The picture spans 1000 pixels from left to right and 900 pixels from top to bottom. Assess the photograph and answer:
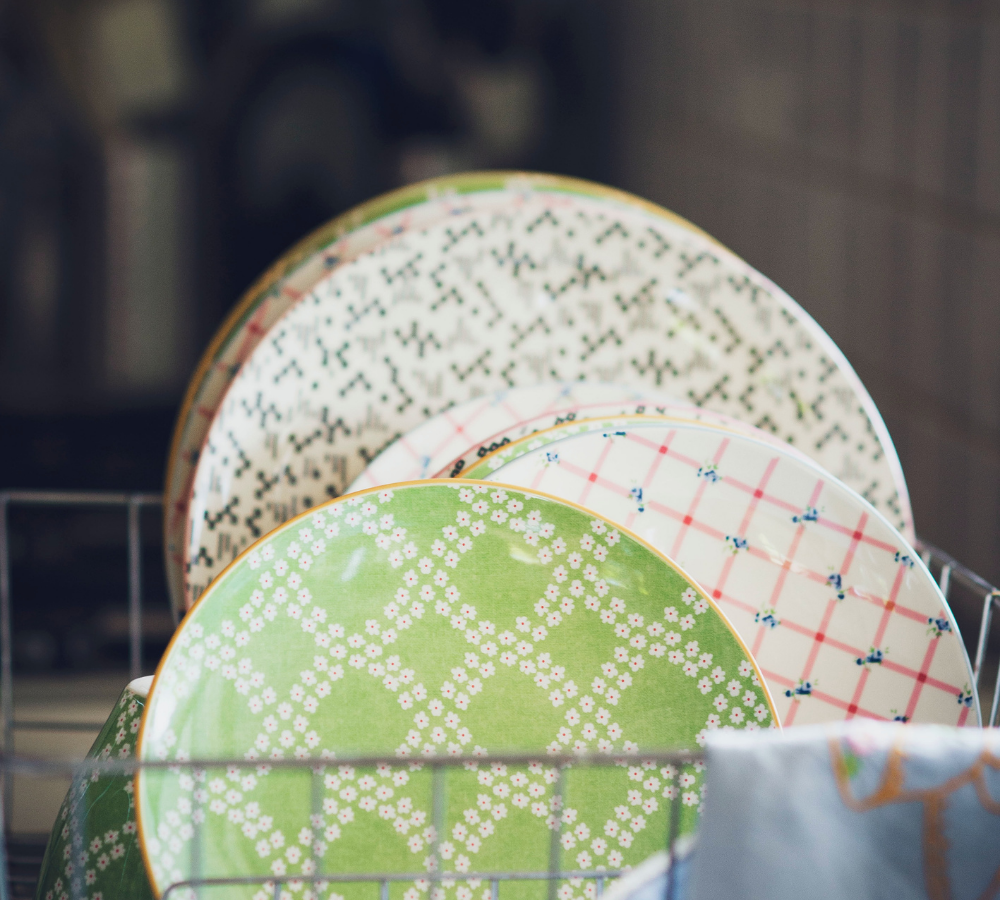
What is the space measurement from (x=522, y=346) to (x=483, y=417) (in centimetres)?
6

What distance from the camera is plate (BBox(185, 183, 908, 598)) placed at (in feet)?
1.76

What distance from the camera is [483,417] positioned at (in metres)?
0.52

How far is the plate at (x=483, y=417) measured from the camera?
498 millimetres

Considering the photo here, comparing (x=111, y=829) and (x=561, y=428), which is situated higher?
(x=561, y=428)

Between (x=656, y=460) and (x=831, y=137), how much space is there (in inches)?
30.8

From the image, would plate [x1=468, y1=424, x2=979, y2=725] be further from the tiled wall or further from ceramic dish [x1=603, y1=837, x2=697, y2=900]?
the tiled wall

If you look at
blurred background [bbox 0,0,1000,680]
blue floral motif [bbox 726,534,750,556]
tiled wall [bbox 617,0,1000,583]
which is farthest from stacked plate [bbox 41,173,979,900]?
blurred background [bbox 0,0,1000,680]

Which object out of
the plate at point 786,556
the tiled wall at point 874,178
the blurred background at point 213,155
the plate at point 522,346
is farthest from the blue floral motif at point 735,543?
the blurred background at point 213,155

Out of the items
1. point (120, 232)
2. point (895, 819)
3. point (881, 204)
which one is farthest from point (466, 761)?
point (120, 232)

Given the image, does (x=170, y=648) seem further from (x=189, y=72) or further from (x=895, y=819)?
(x=189, y=72)

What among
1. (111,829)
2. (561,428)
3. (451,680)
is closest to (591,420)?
(561,428)

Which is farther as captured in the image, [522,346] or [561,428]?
[522,346]

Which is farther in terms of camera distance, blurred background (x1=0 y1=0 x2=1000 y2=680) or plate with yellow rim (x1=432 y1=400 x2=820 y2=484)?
blurred background (x1=0 y1=0 x2=1000 y2=680)

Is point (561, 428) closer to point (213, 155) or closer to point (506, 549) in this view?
point (506, 549)
